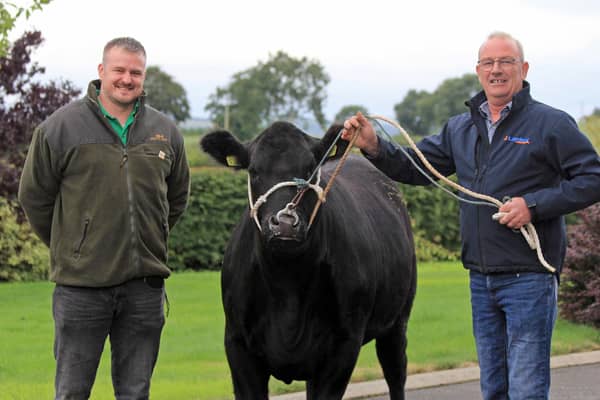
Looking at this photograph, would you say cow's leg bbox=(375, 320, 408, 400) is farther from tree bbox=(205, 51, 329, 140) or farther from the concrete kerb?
tree bbox=(205, 51, 329, 140)

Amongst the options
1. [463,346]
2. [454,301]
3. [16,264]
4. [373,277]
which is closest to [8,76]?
[16,264]

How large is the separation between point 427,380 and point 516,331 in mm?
3660

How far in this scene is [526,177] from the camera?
17.1 ft

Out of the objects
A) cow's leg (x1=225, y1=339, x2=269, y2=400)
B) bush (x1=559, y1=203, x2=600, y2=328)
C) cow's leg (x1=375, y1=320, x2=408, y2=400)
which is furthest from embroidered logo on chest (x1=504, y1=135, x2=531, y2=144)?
bush (x1=559, y1=203, x2=600, y2=328)

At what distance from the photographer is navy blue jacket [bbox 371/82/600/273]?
5.07 m

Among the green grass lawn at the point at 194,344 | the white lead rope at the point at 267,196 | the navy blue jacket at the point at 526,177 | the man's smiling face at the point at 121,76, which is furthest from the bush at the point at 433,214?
the man's smiling face at the point at 121,76

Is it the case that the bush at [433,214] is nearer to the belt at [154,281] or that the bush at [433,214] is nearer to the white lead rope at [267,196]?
the white lead rope at [267,196]

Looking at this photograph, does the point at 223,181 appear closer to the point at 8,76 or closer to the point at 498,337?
the point at 8,76

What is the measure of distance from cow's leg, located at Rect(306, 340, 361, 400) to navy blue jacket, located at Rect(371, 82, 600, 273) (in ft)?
3.65

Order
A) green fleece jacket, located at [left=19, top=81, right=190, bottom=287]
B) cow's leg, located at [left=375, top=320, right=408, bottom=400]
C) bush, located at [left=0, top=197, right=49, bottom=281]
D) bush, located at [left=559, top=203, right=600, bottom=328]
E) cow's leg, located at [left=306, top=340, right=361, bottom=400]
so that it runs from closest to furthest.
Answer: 1. green fleece jacket, located at [left=19, top=81, right=190, bottom=287]
2. cow's leg, located at [left=306, top=340, right=361, bottom=400]
3. cow's leg, located at [left=375, top=320, right=408, bottom=400]
4. bush, located at [left=559, top=203, right=600, bottom=328]
5. bush, located at [left=0, top=197, right=49, bottom=281]

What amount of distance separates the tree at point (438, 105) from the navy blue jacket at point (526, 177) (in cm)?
8723

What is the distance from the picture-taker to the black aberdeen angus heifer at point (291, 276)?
223 inches

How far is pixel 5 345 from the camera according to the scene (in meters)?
10.1

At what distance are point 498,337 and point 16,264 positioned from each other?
12.6 m
